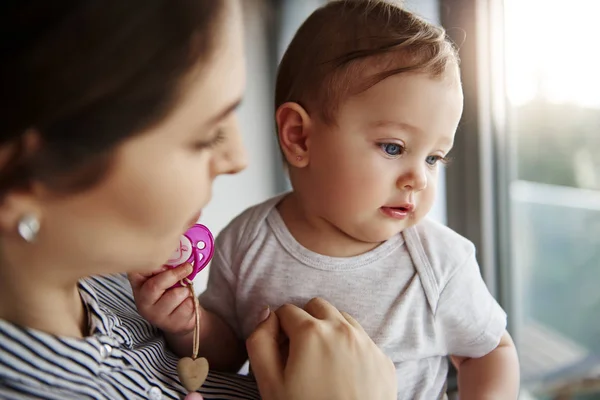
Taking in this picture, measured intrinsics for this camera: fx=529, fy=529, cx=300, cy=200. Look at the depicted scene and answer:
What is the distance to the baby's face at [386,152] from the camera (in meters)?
0.68

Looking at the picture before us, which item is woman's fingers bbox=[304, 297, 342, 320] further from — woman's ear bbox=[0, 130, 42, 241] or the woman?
woman's ear bbox=[0, 130, 42, 241]

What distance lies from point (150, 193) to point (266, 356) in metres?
0.27

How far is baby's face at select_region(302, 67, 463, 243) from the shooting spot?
26.7 inches

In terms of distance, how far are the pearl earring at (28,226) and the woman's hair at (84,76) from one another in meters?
0.03

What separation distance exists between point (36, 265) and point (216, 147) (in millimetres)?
202

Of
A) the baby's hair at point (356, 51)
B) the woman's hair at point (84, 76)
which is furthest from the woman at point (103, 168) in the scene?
the baby's hair at point (356, 51)

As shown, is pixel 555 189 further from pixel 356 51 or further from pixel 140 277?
pixel 140 277

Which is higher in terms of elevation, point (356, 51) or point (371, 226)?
point (356, 51)

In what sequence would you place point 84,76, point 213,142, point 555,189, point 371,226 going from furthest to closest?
point 555,189, point 371,226, point 213,142, point 84,76

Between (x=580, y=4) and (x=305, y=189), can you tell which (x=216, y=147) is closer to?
(x=305, y=189)

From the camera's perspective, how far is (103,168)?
1.44ft

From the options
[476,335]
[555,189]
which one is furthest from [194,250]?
[555,189]

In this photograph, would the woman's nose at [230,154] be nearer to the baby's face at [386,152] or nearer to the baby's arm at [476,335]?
the baby's face at [386,152]

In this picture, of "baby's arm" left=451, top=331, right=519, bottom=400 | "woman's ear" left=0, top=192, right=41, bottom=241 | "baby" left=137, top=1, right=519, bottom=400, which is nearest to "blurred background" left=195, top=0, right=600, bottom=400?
"baby" left=137, top=1, right=519, bottom=400
